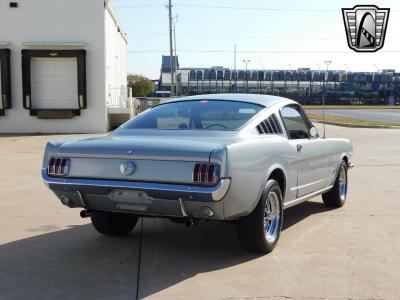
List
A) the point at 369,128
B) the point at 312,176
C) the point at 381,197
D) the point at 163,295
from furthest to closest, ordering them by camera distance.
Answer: the point at 369,128 → the point at 381,197 → the point at 312,176 → the point at 163,295

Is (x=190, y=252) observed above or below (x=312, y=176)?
below

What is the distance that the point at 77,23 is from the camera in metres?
24.1

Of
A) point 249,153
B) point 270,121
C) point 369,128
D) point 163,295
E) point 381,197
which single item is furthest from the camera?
point 369,128

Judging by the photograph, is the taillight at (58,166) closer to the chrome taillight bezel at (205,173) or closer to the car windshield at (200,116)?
the car windshield at (200,116)

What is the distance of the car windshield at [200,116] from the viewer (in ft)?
19.6

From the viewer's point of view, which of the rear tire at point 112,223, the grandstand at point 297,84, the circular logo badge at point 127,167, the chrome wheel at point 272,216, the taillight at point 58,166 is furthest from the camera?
the grandstand at point 297,84

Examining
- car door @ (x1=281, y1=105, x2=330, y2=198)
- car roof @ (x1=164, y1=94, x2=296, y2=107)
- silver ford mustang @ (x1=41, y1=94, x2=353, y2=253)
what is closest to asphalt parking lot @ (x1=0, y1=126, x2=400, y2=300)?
silver ford mustang @ (x1=41, y1=94, x2=353, y2=253)

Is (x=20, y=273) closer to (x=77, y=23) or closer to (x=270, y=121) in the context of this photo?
(x=270, y=121)

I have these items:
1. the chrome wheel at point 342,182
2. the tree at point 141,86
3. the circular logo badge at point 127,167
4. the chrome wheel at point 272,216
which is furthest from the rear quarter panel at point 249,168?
the tree at point 141,86

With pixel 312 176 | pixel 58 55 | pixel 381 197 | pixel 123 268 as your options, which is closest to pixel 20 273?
pixel 123 268

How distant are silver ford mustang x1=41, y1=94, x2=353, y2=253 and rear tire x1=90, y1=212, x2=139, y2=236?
0.01m

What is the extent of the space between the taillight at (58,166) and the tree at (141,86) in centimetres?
8094

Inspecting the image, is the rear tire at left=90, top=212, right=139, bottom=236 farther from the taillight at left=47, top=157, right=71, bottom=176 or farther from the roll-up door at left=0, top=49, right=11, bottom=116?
the roll-up door at left=0, top=49, right=11, bottom=116

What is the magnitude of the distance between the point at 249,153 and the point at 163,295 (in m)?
1.51
